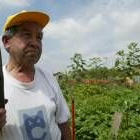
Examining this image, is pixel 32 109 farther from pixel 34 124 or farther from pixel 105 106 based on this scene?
pixel 105 106

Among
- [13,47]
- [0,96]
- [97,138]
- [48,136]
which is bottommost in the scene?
[97,138]

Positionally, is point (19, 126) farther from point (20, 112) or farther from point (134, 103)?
point (134, 103)

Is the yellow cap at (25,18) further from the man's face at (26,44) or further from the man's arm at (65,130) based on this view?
the man's arm at (65,130)

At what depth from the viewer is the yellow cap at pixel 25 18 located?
3.12 meters

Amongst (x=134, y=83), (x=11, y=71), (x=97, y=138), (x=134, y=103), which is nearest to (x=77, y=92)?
(x=134, y=83)

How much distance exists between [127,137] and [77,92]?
22.8 feet

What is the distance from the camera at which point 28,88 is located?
315 centimetres

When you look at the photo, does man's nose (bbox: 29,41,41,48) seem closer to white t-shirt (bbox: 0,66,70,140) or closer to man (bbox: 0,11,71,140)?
man (bbox: 0,11,71,140)

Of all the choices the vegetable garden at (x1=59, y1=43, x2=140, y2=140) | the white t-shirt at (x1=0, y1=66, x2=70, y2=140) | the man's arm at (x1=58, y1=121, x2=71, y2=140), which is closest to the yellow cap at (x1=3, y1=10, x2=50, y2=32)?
the white t-shirt at (x1=0, y1=66, x2=70, y2=140)

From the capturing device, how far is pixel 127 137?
6.59 metres

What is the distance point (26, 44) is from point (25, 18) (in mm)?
175

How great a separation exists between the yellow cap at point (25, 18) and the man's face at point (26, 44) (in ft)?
0.12

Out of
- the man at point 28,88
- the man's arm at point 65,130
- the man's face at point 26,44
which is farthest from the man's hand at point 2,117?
the man's arm at point 65,130

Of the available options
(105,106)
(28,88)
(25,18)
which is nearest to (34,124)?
(28,88)
